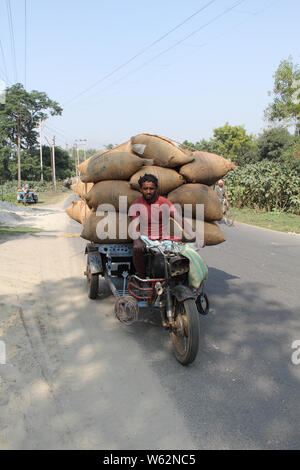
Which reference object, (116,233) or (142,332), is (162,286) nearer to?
(142,332)

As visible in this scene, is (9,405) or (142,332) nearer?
(9,405)

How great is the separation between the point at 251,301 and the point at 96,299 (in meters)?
2.22

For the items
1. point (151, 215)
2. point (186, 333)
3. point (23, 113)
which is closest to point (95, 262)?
point (151, 215)

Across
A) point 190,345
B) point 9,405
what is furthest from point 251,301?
point 9,405

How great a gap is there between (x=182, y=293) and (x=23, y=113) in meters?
54.4

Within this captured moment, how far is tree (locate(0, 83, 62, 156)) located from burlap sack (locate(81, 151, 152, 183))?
4663 centimetres

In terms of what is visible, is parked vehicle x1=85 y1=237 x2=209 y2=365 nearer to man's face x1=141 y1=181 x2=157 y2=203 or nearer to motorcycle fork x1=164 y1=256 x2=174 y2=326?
motorcycle fork x1=164 y1=256 x2=174 y2=326

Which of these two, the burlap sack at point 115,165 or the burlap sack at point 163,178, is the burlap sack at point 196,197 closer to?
the burlap sack at point 163,178

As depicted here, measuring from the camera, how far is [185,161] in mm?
5035

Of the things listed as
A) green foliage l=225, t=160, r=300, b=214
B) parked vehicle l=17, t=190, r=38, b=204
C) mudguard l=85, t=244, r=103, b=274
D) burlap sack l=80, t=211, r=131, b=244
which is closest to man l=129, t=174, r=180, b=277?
burlap sack l=80, t=211, r=131, b=244

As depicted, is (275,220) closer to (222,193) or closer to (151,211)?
(222,193)

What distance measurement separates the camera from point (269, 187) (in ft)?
62.1

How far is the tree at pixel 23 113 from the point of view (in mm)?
50062

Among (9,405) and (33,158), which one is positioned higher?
(33,158)
